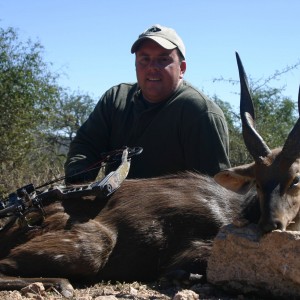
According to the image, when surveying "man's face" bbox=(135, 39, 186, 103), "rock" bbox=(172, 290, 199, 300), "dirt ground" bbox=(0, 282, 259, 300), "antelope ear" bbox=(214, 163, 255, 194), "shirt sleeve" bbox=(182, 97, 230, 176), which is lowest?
"dirt ground" bbox=(0, 282, 259, 300)

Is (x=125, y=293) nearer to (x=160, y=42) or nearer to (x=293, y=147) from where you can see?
(x=293, y=147)

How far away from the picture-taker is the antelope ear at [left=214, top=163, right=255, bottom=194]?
18.1 ft

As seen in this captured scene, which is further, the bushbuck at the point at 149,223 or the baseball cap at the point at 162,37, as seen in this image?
the baseball cap at the point at 162,37

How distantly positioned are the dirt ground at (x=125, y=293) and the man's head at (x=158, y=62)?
2.57 m

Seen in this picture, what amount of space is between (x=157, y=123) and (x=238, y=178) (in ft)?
5.27

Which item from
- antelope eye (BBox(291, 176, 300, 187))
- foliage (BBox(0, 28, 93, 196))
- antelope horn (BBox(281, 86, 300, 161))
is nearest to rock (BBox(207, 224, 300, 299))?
antelope eye (BBox(291, 176, 300, 187))

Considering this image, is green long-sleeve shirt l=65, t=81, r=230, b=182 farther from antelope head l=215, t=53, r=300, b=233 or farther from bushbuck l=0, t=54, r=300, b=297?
antelope head l=215, t=53, r=300, b=233

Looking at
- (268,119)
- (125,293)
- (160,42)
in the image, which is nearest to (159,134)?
(160,42)

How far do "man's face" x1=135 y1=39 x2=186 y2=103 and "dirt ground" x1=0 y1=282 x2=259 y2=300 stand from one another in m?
2.55

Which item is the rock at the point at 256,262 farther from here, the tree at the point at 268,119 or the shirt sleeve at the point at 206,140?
the tree at the point at 268,119

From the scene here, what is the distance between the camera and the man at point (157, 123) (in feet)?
22.0

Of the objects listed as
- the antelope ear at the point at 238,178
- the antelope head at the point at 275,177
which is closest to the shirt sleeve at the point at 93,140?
the antelope ear at the point at 238,178

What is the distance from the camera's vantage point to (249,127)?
5504 mm

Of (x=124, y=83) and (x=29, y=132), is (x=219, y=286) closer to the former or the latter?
(x=124, y=83)
